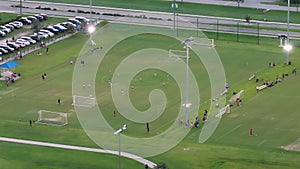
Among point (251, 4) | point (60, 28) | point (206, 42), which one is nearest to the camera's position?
point (206, 42)

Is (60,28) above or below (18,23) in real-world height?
below

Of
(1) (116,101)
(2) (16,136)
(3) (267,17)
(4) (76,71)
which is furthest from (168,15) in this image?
(2) (16,136)

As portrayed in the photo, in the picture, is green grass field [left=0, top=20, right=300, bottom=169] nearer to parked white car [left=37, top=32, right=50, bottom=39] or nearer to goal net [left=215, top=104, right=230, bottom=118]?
goal net [left=215, top=104, right=230, bottom=118]

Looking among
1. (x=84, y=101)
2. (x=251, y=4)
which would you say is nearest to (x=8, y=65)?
(x=84, y=101)

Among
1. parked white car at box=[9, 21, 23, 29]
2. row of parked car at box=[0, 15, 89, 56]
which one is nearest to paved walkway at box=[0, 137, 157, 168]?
row of parked car at box=[0, 15, 89, 56]

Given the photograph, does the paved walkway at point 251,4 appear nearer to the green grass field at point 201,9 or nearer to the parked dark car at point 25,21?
the green grass field at point 201,9

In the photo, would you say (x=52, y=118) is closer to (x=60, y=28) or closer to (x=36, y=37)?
(x=36, y=37)

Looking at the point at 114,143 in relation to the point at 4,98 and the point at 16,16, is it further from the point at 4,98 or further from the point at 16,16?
the point at 16,16
